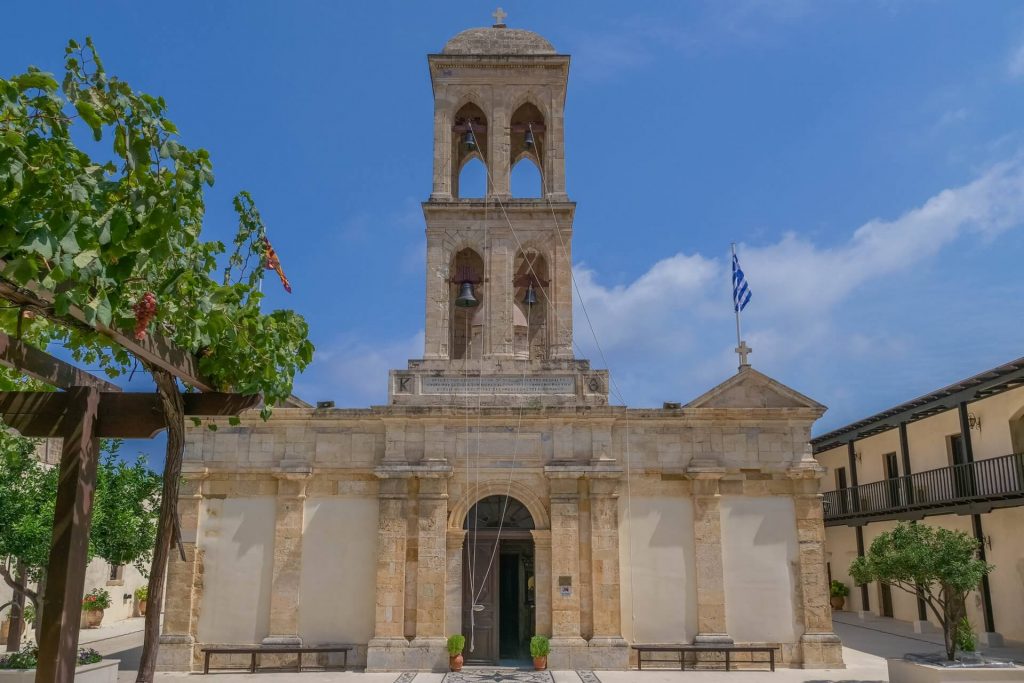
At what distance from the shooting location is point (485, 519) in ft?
54.1

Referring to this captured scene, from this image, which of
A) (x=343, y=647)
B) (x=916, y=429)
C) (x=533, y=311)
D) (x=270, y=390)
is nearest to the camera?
(x=270, y=390)

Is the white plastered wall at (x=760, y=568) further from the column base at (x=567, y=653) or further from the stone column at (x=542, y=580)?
the stone column at (x=542, y=580)

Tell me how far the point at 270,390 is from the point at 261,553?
10627mm

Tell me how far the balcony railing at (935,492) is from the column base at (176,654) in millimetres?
18397

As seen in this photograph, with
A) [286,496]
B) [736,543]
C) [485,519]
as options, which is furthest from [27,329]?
[736,543]

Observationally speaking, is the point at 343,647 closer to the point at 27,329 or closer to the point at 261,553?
the point at 261,553

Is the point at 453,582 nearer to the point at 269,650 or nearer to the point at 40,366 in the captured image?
the point at 269,650

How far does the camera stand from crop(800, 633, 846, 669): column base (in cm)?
1549

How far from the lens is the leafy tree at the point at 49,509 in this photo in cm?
1178

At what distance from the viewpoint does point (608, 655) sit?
15281mm

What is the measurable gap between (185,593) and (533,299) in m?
9.44

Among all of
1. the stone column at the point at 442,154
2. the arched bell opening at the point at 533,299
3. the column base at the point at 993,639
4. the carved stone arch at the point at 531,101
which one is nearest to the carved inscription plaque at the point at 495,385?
the arched bell opening at the point at 533,299

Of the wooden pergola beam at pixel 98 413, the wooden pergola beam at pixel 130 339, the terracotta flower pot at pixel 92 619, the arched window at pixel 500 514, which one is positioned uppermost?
the wooden pergola beam at pixel 130 339

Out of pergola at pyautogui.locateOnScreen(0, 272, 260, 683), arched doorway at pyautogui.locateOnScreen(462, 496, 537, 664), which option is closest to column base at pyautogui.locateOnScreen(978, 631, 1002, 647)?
arched doorway at pyautogui.locateOnScreen(462, 496, 537, 664)
